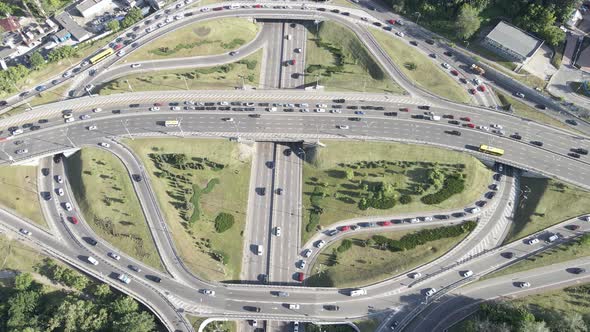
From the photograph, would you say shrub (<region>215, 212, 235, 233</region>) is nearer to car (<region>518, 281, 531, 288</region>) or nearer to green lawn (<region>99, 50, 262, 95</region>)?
green lawn (<region>99, 50, 262, 95</region>)

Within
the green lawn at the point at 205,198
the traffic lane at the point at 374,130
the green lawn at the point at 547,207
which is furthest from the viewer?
the traffic lane at the point at 374,130

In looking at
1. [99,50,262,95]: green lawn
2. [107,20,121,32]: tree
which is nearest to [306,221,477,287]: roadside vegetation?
[99,50,262,95]: green lawn

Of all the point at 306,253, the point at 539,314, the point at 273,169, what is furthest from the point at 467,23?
the point at 306,253

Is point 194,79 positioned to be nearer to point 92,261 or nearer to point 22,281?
point 92,261

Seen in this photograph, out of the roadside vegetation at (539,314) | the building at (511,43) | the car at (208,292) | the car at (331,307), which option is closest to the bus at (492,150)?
the roadside vegetation at (539,314)

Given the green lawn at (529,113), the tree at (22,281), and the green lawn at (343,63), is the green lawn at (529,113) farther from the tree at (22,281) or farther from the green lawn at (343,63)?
the tree at (22,281)

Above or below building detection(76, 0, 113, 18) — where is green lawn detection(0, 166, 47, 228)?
below
